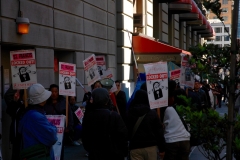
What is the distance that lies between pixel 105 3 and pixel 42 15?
19.6 ft

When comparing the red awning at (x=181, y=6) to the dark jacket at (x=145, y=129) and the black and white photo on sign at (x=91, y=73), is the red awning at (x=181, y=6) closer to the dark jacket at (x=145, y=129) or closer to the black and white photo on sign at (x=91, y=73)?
the black and white photo on sign at (x=91, y=73)

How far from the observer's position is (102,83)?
44.9ft

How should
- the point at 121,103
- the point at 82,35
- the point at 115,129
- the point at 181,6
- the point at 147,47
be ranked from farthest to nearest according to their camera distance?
the point at 181,6 → the point at 147,47 → the point at 82,35 → the point at 121,103 → the point at 115,129

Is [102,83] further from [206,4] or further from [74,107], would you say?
[206,4]

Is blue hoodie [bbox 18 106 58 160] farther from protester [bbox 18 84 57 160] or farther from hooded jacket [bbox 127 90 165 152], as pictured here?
hooded jacket [bbox 127 90 165 152]

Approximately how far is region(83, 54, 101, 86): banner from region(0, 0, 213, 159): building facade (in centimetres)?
95

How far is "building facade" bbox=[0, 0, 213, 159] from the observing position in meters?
11.0

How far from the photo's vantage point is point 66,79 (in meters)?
11.1

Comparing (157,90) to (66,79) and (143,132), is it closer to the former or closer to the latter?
(143,132)

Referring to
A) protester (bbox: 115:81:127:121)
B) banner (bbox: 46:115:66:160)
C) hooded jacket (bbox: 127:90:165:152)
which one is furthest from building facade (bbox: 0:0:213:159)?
hooded jacket (bbox: 127:90:165:152)

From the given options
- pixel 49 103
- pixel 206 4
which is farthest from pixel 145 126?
pixel 49 103

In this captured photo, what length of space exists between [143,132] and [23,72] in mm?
3019

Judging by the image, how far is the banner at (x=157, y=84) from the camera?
27.6 ft

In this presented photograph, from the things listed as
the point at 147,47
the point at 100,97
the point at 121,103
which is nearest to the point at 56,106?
the point at 121,103
